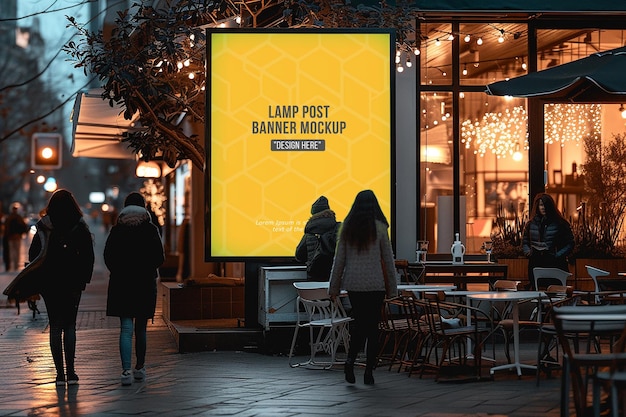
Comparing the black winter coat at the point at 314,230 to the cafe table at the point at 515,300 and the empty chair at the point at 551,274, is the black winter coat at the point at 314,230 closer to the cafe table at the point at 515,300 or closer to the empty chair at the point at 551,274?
the cafe table at the point at 515,300

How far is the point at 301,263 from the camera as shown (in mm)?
14984

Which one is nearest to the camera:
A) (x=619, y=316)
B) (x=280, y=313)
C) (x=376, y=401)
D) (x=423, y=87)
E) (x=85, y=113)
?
(x=619, y=316)

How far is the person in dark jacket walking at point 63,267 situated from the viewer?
1205 centimetres

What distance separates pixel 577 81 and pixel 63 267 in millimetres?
5417

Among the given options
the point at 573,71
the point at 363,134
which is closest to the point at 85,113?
the point at 363,134

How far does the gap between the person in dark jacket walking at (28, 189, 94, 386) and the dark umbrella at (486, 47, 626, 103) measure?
15.3 feet

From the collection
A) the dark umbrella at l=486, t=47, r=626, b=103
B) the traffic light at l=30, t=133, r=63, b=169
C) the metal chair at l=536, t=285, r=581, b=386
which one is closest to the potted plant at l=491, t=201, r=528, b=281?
the dark umbrella at l=486, t=47, r=626, b=103

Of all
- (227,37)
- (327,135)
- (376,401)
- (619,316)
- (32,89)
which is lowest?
(376,401)

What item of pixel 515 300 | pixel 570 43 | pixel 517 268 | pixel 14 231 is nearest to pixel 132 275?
pixel 515 300

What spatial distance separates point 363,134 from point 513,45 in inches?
165

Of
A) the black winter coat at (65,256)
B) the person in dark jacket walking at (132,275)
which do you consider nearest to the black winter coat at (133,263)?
the person in dark jacket walking at (132,275)

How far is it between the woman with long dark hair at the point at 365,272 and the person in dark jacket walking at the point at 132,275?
1910mm

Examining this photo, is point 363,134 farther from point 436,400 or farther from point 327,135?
point 436,400

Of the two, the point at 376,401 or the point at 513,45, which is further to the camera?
the point at 513,45
